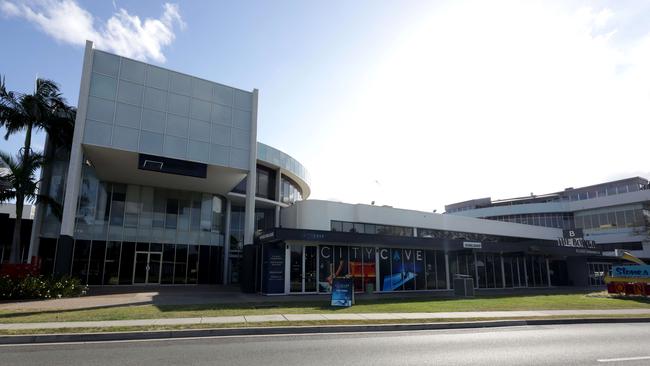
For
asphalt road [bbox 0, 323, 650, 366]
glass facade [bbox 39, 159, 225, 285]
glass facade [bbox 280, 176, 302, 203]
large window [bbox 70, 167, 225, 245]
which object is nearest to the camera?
asphalt road [bbox 0, 323, 650, 366]

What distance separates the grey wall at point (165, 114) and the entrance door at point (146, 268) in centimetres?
865

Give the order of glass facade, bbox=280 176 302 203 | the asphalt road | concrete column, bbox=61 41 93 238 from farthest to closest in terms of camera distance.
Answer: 1. glass facade, bbox=280 176 302 203
2. concrete column, bbox=61 41 93 238
3. the asphalt road

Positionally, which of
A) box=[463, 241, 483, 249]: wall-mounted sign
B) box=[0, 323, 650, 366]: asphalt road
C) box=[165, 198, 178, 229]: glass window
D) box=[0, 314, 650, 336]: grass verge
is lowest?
box=[0, 323, 650, 366]: asphalt road

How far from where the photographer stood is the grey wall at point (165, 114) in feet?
72.1

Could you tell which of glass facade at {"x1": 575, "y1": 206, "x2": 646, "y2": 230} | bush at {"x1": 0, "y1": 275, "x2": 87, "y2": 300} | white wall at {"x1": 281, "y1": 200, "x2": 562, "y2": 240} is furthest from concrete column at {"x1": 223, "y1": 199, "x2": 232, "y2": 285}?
glass facade at {"x1": 575, "y1": 206, "x2": 646, "y2": 230}

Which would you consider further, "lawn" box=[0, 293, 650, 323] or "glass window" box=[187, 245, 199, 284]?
"glass window" box=[187, 245, 199, 284]

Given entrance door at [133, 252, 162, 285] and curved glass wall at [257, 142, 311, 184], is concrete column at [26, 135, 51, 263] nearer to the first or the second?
entrance door at [133, 252, 162, 285]

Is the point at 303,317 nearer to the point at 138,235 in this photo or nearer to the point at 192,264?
the point at 192,264

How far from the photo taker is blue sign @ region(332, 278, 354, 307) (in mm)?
16469

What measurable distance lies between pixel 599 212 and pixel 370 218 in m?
45.6

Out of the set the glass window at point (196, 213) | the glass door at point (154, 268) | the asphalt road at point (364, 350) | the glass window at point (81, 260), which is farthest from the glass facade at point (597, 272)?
the glass window at point (81, 260)

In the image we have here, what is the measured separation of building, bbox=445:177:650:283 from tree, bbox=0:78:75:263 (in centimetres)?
4759

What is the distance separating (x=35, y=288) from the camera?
17938 mm

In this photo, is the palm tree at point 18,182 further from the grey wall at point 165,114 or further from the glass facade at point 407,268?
the glass facade at point 407,268
